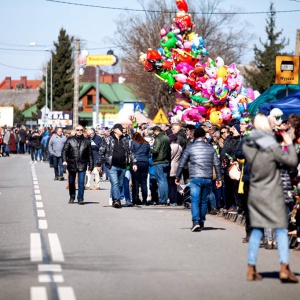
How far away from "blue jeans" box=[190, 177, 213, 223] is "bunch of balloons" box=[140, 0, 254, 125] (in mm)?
5831

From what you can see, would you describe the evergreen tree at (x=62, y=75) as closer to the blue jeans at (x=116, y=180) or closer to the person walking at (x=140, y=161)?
the person walking at (x=140, y=161)

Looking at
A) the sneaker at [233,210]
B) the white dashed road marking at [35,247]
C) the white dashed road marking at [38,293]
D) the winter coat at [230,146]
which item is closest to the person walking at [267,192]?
the white dashed road marking at [38,293]

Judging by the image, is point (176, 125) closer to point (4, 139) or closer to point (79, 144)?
point (79, 144)

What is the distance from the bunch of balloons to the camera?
21.4 m

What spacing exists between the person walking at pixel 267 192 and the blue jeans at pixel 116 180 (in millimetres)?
10418

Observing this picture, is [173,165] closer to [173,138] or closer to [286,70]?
[173,138]

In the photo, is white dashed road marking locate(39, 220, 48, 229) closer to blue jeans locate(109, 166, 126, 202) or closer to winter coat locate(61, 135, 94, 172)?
blue jeans locate(109, 166, 126, 202)

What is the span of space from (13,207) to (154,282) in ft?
34.9

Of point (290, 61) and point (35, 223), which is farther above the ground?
point (290, 61)

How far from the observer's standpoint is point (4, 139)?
63.4 meters

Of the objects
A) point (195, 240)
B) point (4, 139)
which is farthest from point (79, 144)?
point (4, 139)

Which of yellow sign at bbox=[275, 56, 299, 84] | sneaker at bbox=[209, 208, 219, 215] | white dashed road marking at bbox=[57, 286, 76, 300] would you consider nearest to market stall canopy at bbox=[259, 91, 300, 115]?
yellow sign at bbox=[275, 56, 299, 84]

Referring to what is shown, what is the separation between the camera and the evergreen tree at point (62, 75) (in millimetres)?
110438

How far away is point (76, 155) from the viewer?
2144 cm
